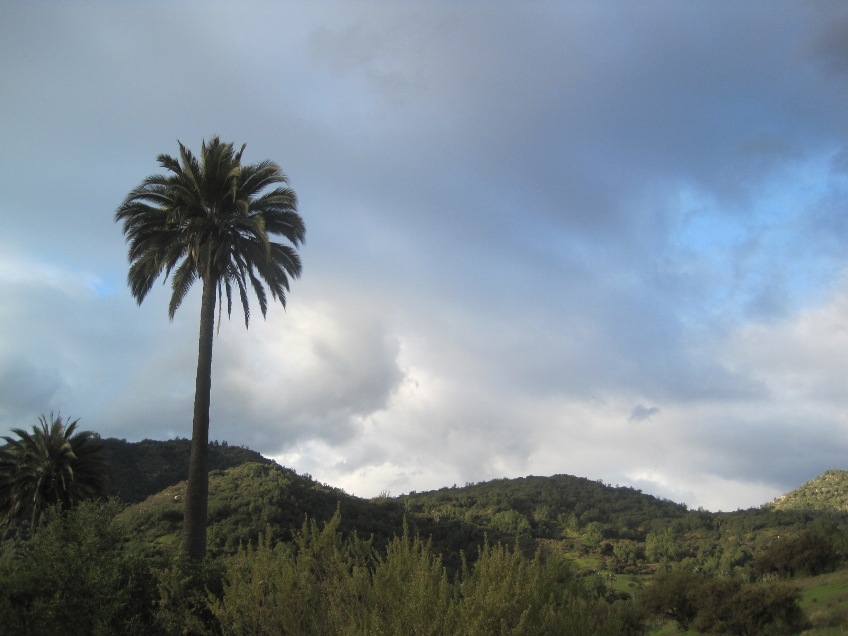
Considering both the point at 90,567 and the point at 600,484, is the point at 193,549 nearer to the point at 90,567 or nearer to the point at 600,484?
the point at 90,567

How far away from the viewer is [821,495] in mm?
122500

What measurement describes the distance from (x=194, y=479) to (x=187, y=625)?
846 centimetres

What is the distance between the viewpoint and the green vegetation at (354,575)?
9.48 m

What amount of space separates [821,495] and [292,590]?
13641cm

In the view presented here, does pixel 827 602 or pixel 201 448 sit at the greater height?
pixel 201 448

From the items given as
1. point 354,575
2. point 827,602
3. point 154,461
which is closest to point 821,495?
point 827,602

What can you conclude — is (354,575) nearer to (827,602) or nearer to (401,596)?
(401,596)

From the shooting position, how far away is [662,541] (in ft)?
245

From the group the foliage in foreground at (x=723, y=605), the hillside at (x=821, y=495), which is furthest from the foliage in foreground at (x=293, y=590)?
the hillside at (x=821, y=495)

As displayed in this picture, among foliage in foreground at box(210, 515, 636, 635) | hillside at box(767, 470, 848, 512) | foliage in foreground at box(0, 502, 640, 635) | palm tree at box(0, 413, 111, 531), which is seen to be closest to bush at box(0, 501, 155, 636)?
foliage in foreground at box(0, 502, 640, 635)

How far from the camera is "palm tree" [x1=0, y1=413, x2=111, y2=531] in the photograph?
3625 centimetres

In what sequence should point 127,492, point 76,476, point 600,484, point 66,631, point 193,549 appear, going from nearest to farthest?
point 66,631 → point 193,549 → point 76,476 → point 127,492 → point 600,484

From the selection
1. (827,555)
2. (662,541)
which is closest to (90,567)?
(827,555)

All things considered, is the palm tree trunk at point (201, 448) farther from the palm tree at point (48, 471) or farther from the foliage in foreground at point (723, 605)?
the foliage in foreground at point (723, 605)
